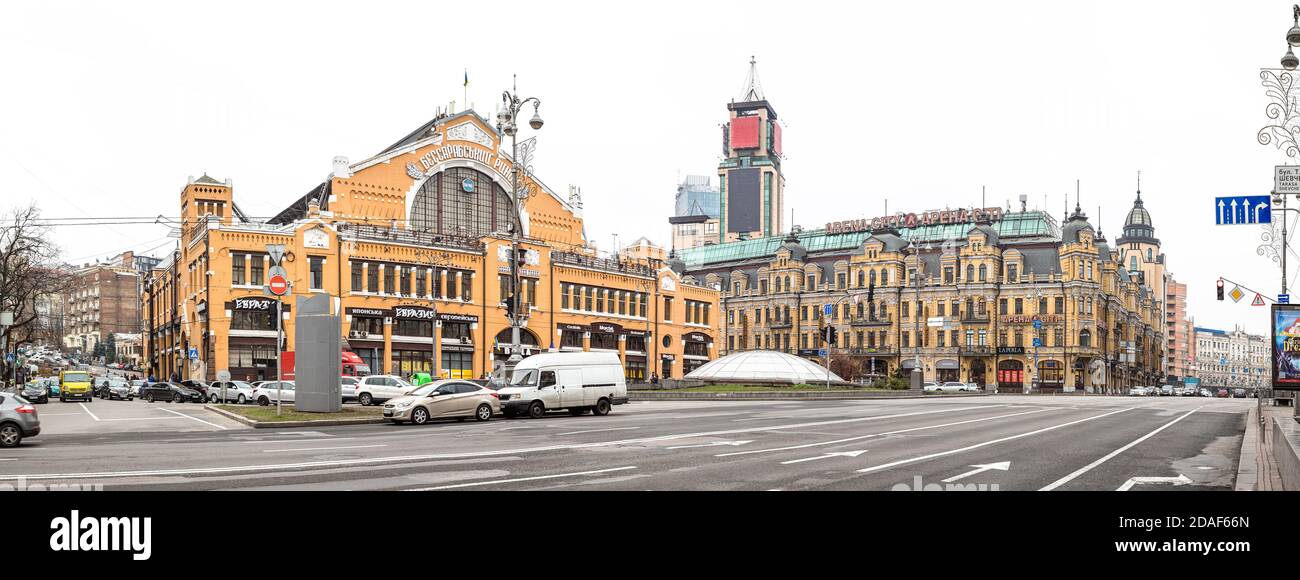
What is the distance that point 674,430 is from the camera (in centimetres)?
2516

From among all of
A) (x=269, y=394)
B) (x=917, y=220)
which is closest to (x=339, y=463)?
(x=269, y=394)

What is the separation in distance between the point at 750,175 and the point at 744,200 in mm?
4944

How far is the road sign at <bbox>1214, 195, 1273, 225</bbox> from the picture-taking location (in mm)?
20438

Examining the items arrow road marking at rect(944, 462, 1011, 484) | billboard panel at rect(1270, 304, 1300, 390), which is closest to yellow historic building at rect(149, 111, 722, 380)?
billboard panel at rect(1270, 304, 1300, 390)

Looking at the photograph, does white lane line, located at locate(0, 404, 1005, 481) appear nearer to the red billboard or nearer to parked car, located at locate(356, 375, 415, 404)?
parked car, located at locate(356, 375, 415, 404)

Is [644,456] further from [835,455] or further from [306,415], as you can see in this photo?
[306,415]

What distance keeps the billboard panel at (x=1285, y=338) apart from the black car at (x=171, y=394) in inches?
2079

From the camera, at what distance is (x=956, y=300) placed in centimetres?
10794

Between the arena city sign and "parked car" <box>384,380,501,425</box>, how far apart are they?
92769mm

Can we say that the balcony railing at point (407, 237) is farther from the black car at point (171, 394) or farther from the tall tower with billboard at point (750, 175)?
the tall tower with billboard at point (750, 175)

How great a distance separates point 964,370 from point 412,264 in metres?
65.2

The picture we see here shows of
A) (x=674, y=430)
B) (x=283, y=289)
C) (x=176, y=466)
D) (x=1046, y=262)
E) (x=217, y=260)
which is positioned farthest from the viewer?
(x=1046, y=262)

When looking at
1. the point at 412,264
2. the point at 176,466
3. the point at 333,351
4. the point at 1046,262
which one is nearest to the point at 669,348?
the point at 412,264
